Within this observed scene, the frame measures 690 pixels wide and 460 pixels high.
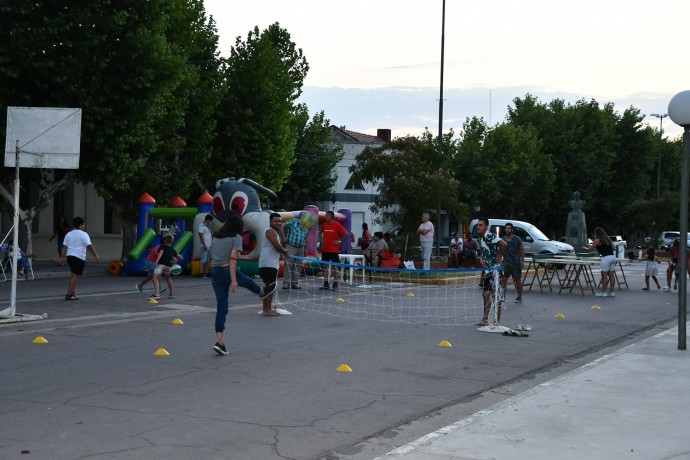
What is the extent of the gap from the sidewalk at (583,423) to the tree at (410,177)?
2251cm

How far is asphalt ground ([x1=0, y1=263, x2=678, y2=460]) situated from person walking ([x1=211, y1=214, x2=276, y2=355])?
1.31ft

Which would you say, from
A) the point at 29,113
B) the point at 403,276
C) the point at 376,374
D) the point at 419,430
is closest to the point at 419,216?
the point at 403,276

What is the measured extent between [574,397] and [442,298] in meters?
12.1

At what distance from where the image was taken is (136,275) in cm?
2591

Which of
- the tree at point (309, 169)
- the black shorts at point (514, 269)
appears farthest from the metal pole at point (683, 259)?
the tree at point (309, 169)

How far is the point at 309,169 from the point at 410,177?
969 inches

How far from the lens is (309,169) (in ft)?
188

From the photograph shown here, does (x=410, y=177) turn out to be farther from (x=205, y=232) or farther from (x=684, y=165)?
(x=684, y=165)

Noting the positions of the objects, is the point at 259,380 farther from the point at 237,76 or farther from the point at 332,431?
the point at 237,76

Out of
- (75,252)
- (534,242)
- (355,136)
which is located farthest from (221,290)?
(355,136)

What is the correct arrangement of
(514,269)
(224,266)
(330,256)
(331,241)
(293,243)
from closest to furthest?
→ (224,266)
(514,269)
(293,243)
(331,241)
(330,256)

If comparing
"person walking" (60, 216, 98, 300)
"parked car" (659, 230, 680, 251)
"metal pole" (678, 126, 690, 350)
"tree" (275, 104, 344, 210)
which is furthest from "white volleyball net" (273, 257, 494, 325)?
"parked car" (659, 230, 680, 251)

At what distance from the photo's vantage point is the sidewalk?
673 cm

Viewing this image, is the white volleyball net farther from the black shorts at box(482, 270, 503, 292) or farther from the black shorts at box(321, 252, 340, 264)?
the black shorts at box(482, 270, 503, 292)
